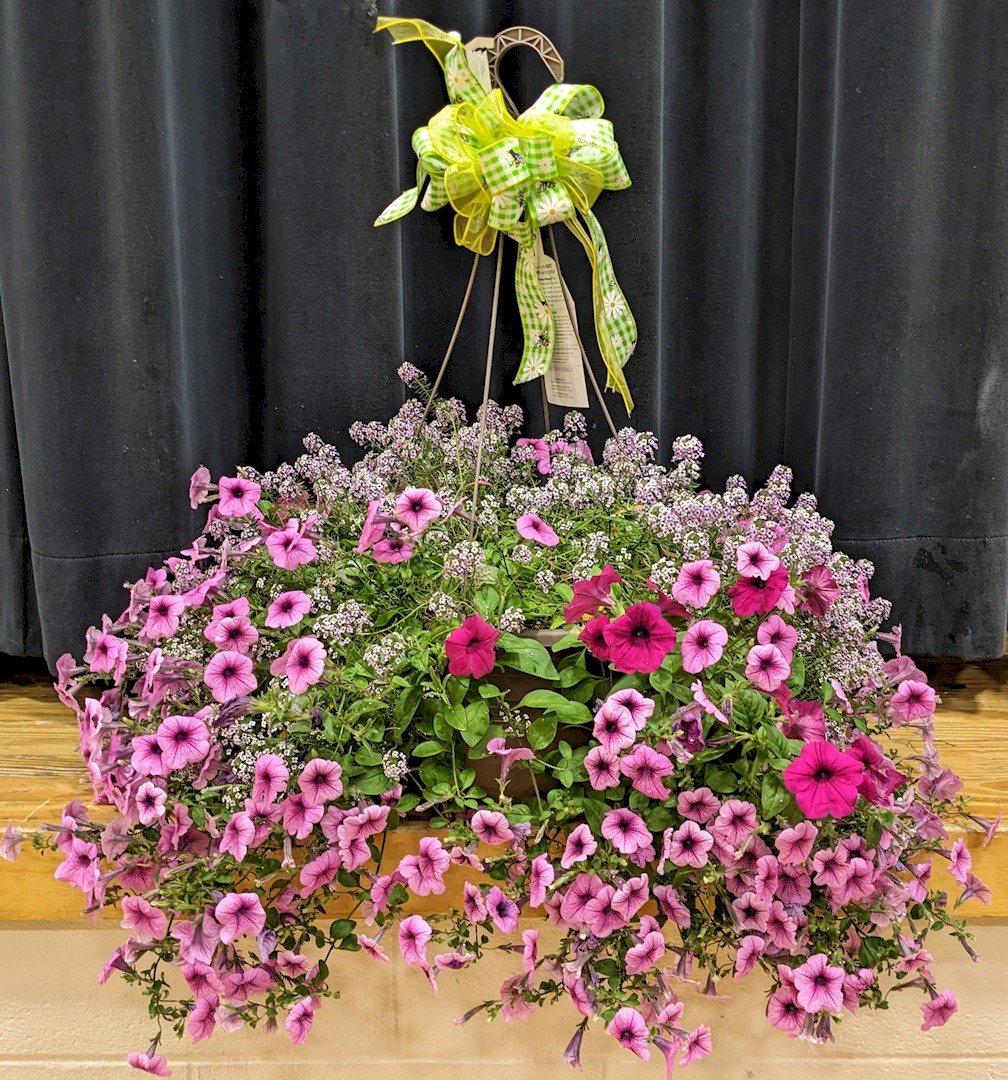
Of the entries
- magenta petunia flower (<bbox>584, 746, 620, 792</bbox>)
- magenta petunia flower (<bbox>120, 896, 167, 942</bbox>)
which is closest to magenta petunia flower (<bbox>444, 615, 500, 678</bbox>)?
magenta petunia flower (<bbox>584, 746, 620, 792</bbox>)

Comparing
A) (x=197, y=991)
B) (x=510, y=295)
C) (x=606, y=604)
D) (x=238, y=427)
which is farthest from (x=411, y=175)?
(x=197, y=991)

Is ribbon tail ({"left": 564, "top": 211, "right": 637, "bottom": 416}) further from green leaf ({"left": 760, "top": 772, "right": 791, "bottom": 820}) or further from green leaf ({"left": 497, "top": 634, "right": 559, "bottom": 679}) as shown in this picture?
green leaf ({"left": 760, "top": 772, "right": 791, "bottom": 820})

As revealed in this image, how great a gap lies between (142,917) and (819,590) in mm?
662

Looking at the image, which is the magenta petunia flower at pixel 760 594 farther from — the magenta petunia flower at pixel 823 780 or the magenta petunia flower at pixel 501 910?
the magenta petunia flower at pixel 501 910

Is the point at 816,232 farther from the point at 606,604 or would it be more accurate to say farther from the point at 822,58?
the point at 606,604

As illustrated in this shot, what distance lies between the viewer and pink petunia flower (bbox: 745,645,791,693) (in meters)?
0.76

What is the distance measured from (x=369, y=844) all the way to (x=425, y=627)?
0.68ft

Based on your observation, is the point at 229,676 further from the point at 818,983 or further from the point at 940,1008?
the point at 940,1008

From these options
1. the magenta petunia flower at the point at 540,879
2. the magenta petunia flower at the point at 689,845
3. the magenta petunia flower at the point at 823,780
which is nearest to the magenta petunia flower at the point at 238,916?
the magenta petunia flower at the point at 540,879

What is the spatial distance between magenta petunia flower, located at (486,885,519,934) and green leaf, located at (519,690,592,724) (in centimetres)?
15

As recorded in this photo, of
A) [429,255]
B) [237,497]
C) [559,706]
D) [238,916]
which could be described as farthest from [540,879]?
[429,255]

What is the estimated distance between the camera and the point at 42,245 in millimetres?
1086

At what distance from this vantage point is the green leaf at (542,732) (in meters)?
0.79

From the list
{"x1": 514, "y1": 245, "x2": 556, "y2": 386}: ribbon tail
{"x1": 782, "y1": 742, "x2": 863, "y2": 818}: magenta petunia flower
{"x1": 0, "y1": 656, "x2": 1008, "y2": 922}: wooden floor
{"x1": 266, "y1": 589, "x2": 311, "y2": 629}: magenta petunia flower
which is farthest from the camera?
{"x1": 514, "y1": 245, "x2": 556, "y2": 386}: ribbon tail
